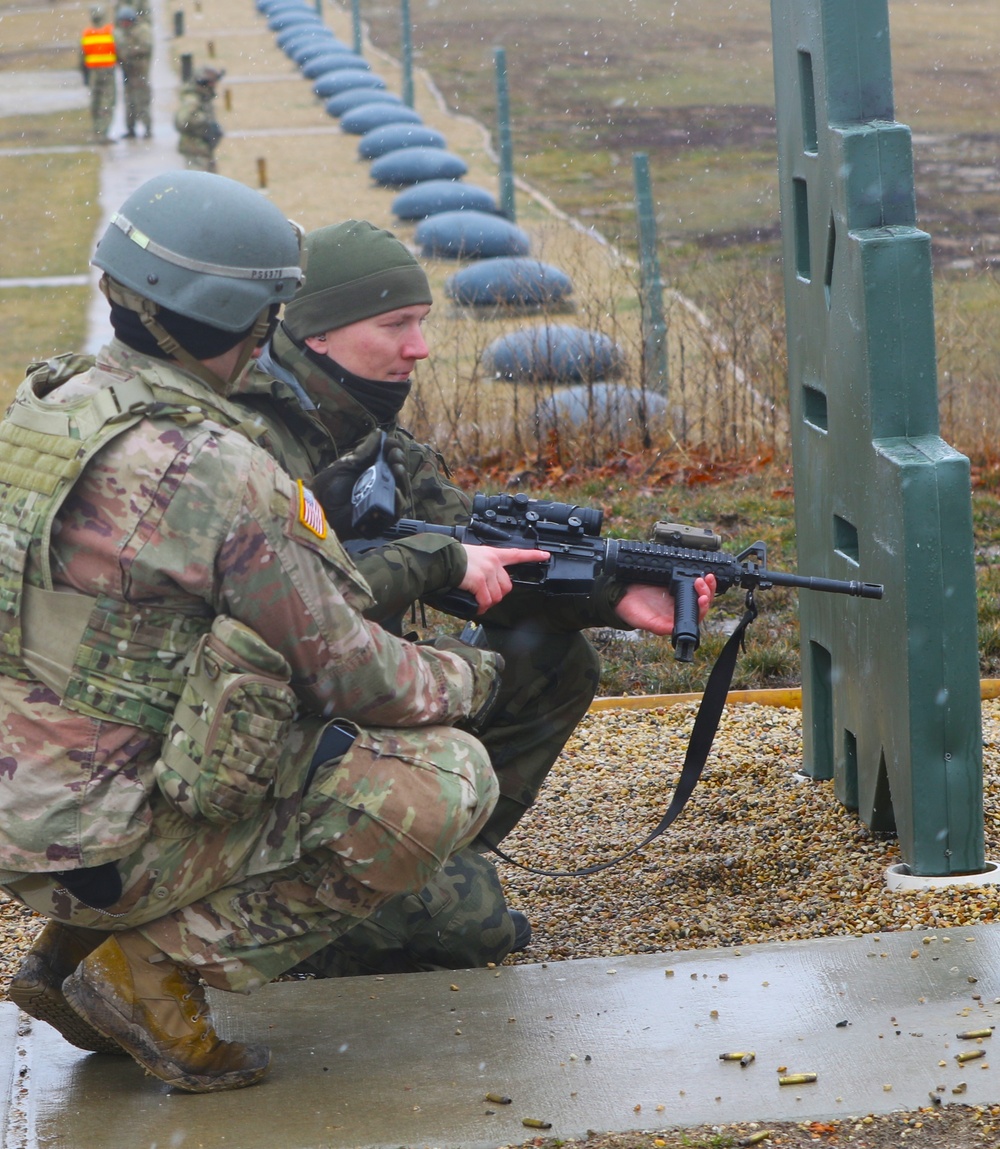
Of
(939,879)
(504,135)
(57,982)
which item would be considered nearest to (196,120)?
(504,135)

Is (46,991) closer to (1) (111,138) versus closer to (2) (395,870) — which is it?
(2) (395,870)

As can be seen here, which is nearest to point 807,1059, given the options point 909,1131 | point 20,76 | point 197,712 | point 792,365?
point 909,1131

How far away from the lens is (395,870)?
273cm

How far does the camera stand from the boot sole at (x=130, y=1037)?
2707mm

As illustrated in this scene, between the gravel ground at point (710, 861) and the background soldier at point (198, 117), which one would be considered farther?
the background soldier at point (198, 117)

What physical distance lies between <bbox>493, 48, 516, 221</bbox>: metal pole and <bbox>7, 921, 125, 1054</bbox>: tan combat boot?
41.5ft

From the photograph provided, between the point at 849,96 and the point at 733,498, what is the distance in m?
3.94

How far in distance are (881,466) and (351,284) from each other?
1.23 metres

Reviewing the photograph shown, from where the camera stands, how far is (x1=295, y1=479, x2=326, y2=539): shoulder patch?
2.55 metres

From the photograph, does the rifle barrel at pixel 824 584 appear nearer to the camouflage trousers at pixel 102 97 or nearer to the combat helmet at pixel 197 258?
the combat helmet at pixel 197 258

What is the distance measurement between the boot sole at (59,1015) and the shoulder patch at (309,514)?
0.99 meters

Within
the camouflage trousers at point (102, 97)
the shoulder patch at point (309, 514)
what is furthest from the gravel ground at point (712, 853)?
the camouflage trousers at point (102, 97)

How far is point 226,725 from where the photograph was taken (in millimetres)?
2492

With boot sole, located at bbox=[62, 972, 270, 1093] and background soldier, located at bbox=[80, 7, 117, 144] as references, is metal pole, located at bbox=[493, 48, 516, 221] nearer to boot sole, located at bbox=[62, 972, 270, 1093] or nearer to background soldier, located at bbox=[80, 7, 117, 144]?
background soldier, located at bbox=[80, 7, 117, 144]
